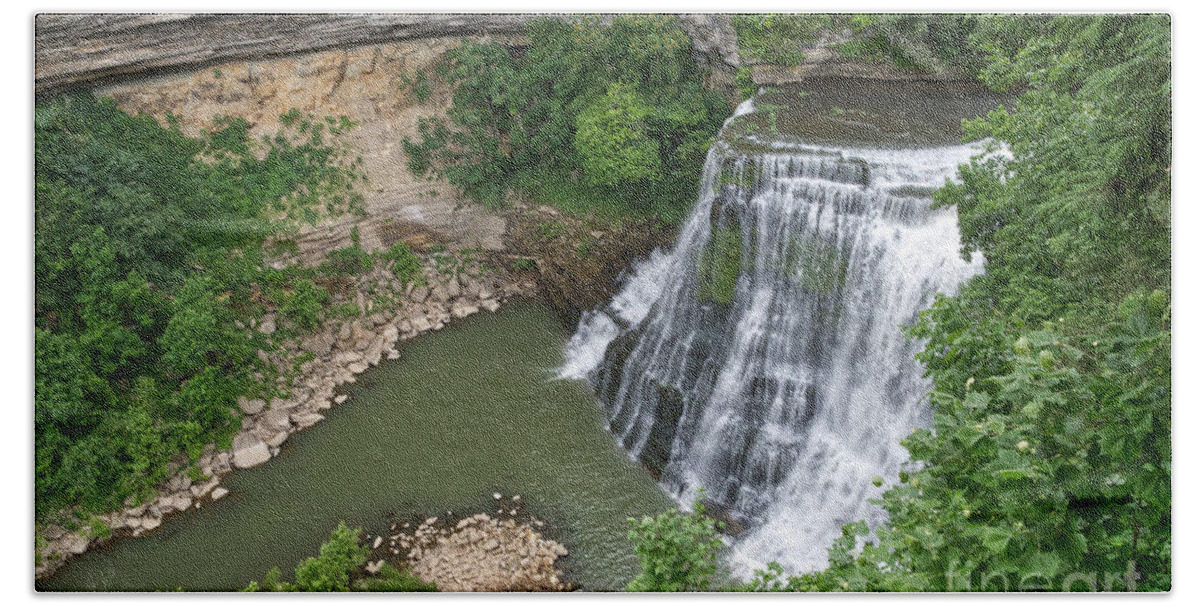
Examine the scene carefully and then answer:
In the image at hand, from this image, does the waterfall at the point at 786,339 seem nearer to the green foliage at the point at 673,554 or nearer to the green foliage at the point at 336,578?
the green foliage at the point at 673,554

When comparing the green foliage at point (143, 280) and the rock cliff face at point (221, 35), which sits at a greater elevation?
the rock cliff face at point (221, 35)

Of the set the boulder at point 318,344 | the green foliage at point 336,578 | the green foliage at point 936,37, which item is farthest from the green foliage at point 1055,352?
the boulder at point 318,344

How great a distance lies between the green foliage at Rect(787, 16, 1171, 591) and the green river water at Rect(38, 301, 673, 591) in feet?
4.51

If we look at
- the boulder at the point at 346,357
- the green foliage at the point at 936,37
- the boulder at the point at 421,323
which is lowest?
the boulder at the point at 346,357

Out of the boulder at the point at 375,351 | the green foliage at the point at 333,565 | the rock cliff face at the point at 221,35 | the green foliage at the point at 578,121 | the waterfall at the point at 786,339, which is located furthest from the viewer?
the boulder at the point at 375,351

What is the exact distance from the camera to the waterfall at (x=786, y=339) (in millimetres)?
4223

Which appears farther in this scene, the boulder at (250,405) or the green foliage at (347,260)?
the green foliage at (347,260)

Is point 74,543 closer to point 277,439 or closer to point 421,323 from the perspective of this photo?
point 277,439

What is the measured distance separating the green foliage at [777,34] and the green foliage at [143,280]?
2465 millimetres

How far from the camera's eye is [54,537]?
3.59m

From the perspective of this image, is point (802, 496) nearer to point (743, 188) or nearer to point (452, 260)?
point (743, 188)

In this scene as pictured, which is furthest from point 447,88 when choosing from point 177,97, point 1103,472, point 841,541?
point 1103,472

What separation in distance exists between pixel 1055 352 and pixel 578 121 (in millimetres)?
2773

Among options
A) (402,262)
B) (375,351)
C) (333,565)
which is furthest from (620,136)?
(333,565)
